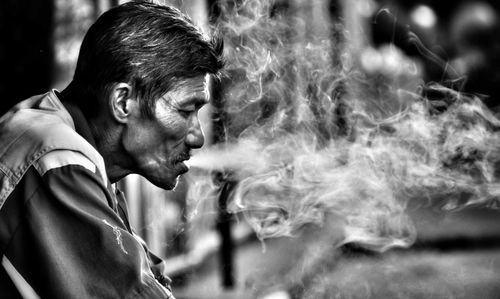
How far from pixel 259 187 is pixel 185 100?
3698 mm

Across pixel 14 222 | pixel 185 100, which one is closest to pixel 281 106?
pixel 185 100

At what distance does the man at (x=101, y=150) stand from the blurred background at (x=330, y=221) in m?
1.47

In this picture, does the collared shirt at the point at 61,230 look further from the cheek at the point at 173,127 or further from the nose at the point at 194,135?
the nose at the point at 194,135

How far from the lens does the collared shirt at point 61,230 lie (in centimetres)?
170

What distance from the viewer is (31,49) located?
4723 millimetres

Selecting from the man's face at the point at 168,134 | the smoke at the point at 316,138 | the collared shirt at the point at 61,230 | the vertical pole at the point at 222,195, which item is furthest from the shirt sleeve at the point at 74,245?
the vertical pole at the point at 222,195

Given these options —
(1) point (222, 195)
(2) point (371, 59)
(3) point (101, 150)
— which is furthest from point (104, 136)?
(2) point (371, 59)

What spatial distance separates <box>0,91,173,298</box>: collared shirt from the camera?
170cm

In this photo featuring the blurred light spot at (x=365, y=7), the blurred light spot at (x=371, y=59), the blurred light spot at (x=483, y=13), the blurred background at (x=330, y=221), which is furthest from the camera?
the blurred light spot at (x=483, y=13)

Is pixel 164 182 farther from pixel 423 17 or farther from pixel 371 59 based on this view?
pixel 423 17

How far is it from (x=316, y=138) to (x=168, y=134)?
4172mm

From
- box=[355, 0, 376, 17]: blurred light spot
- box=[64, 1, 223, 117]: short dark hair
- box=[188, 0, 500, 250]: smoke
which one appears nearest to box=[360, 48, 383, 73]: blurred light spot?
box=[355, 0, 376, 17]: blurred light spot

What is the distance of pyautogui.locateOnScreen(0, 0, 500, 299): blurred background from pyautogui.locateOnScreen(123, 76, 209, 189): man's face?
1327 millimetres

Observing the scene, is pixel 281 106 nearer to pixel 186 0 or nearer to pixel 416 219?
pixel 186 0
